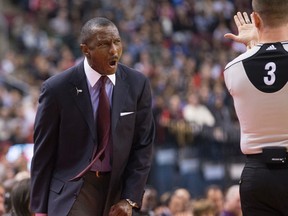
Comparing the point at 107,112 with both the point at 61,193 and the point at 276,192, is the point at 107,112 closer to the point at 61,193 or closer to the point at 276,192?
the point at 61,193

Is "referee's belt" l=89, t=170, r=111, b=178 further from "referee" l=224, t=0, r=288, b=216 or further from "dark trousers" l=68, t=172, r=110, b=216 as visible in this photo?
"referee" l=224, t=0, r=288, b=216

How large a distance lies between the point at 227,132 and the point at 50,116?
473 inches

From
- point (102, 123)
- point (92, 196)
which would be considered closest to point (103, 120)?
point (102, 123)

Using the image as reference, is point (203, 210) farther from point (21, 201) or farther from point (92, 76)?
point (92, 76)

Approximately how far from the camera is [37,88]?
21.6m

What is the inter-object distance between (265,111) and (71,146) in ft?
5.69

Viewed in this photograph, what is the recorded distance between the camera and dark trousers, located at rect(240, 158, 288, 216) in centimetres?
554

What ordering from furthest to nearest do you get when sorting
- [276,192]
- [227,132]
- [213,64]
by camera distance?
[213,64]
[227,132]
[276,192]

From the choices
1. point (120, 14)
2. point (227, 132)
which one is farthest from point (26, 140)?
point (120, 14)

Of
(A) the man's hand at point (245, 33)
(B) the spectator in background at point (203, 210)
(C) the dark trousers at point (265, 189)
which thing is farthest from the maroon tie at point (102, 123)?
(B) the spectator in background at point (203, 210)

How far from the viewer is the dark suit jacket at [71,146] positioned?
6.85 meters

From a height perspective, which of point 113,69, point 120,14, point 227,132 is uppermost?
point 120,14

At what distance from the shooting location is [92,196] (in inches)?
269

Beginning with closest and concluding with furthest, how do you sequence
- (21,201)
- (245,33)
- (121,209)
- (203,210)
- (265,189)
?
(265,189) < (245,33) < (121,209) < (21,201) < (203,210)
